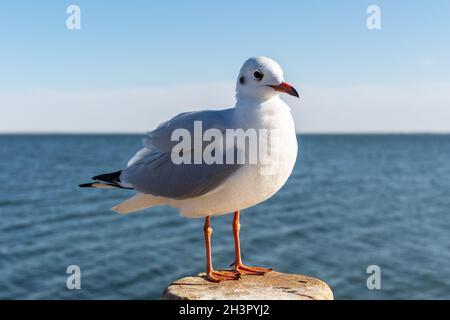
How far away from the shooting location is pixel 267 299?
5.26 meters

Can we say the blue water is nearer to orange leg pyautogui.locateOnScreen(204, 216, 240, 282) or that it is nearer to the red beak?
orange leg pyautogui.locateOnScreen(204, 216, 240, 282)

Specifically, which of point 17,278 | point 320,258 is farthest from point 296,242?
point 17,278

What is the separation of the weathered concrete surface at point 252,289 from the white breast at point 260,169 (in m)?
0.85

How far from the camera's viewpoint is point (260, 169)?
520cm

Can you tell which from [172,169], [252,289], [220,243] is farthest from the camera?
[220,243]

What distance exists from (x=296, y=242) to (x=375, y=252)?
3.86m

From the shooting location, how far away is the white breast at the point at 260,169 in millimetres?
5223

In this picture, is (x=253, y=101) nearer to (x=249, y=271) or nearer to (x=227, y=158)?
(x=227, y=158)

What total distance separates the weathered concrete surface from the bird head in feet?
6.57

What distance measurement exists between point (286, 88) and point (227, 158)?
90 centimetres

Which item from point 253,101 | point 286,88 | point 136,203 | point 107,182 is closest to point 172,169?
point 136,203

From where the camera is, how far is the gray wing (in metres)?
5.43

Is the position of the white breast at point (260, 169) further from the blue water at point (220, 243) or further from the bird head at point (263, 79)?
the blue water at point (220, 243)
